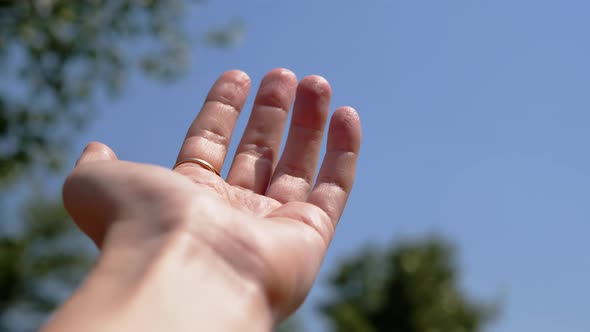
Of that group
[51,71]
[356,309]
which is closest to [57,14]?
[51,71]

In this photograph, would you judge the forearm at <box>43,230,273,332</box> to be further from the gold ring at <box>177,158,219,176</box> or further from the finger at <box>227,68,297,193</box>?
the finger at <box>227,68,297,193</box>

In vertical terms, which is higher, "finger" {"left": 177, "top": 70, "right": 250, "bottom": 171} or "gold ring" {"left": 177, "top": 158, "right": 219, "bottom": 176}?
"finger" {"left": 177, "top": 70, "right": 250, "bottom": 171}

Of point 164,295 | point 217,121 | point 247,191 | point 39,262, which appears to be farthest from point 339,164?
point 39,262

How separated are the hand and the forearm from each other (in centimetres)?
4

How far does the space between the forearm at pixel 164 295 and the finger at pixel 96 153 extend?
1044mm

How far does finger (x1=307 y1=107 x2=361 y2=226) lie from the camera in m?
3.24

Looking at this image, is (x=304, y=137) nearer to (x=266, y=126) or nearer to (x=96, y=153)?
(x=266, y=126)

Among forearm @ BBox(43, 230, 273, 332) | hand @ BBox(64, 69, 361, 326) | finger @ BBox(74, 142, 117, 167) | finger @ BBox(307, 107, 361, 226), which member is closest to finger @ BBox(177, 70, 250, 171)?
hand @ BBox(64, 69, 361, 326)

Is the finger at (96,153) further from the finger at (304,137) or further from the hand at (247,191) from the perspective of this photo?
the finger at (304,137)

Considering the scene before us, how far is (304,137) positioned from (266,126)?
31cm

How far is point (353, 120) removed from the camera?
355 cm

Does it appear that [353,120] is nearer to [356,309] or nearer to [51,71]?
[51,71]

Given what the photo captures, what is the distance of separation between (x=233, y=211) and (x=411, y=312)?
34.6 metres

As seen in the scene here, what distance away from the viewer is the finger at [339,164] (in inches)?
128
